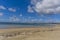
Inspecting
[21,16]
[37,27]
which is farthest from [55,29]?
[21,16]

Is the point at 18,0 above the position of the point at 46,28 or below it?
above

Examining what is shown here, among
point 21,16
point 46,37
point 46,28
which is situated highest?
point 21,16

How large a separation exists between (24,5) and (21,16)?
142 mm

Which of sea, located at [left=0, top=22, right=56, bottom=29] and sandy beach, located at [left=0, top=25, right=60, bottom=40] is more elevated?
sea, located at [left=0, top=22, right=56, bottom=29]

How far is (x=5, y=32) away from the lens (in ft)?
5.24

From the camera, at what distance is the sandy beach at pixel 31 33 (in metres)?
1.57

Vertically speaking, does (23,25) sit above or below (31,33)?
above

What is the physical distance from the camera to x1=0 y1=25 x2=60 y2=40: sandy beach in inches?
61.9

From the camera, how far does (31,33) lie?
5.25 feet

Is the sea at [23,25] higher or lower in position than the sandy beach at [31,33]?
higher

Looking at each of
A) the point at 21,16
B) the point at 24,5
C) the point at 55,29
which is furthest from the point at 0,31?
the point at 55,29

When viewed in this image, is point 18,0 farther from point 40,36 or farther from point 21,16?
point 40,36

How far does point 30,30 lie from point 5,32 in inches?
12.1

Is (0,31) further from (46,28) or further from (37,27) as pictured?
(46,28)
